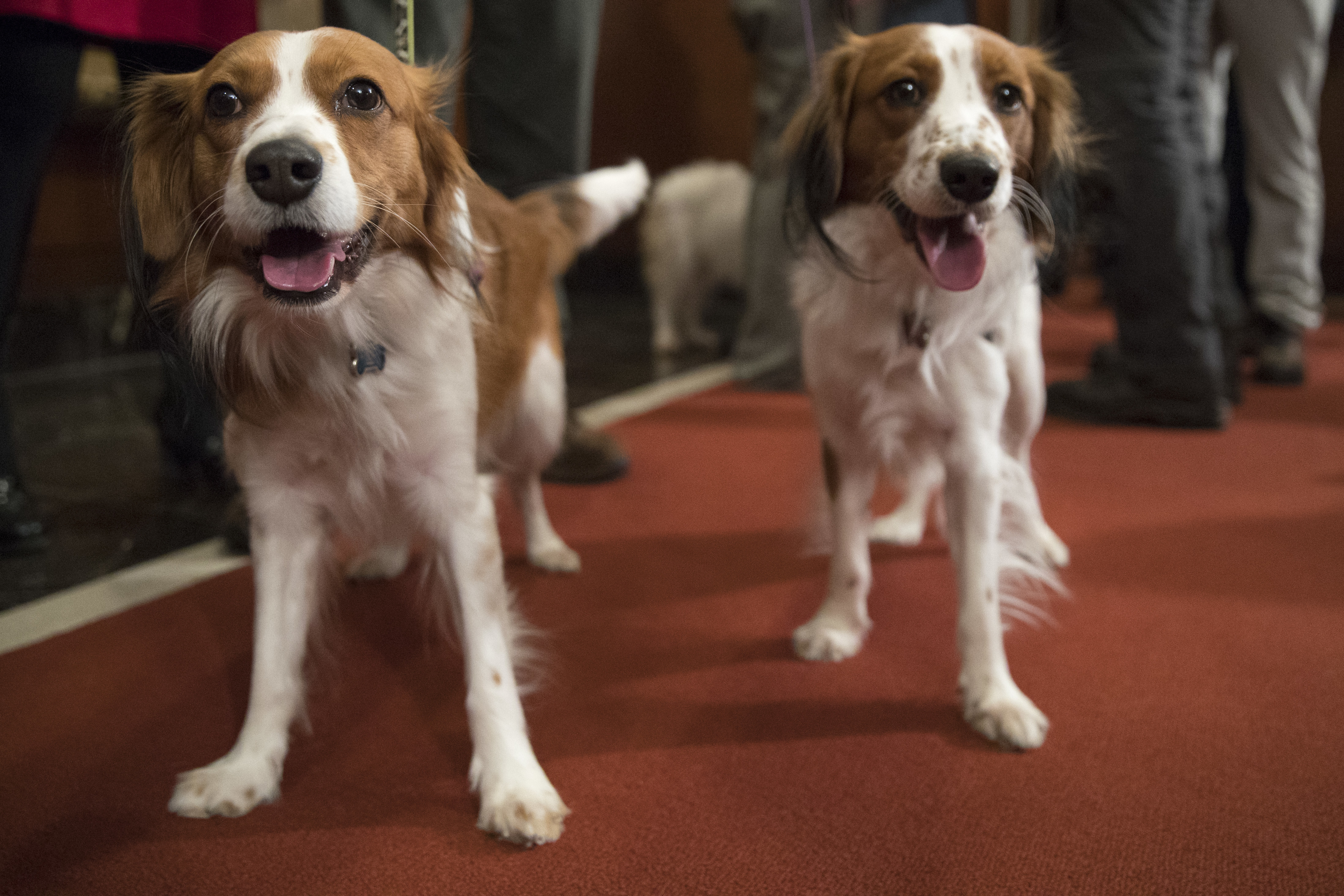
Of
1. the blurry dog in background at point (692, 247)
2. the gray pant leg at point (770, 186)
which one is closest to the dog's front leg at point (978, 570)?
the gray pant leg at point (770, 186)

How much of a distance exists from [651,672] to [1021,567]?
0.63 metres

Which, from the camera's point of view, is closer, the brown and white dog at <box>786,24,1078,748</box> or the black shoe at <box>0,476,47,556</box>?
the brown and white dog at <box>786,24,1078,748</box>

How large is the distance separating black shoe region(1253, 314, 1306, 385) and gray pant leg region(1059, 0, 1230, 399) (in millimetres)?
772

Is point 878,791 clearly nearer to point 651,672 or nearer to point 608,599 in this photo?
point 651,672

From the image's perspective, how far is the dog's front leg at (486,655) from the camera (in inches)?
44.0

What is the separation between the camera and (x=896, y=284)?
1.36 m

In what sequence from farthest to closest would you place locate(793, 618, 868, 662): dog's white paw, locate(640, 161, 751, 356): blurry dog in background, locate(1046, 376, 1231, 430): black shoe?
locate(640, 161, 751, 356): blurry dog in background
locate(1046, 376, 1231, 430): black shoe
locate(793, 618, 868, 662): dog's white paw

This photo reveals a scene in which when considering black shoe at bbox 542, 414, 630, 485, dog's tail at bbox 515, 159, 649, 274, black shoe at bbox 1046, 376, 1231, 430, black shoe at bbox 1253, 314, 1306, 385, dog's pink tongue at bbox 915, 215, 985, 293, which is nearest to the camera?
dog's pink tongue at bbox 915, 215, 985, 293

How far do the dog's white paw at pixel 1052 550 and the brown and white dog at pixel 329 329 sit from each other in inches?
42.7

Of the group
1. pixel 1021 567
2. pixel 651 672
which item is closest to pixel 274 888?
pixel 651 672

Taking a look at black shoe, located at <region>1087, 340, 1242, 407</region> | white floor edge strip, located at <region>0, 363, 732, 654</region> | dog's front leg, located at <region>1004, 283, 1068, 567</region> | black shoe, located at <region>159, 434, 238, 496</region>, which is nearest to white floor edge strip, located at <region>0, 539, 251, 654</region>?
white floor edge strip, located at <region>0, 363, 732, 654</region>

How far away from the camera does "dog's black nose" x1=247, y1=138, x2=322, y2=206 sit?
0.93 metres

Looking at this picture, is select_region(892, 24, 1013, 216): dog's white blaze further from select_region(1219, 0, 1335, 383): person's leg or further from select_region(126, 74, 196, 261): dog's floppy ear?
select_region(1219, 0, 1335, 383): person's leg

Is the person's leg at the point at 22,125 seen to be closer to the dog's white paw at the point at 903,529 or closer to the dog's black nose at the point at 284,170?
the dog's black nose at the point at 284,170
